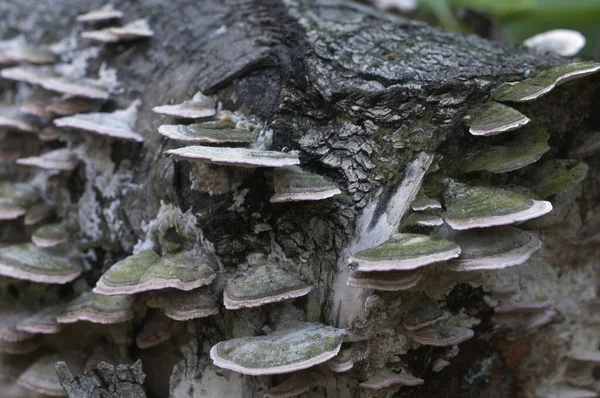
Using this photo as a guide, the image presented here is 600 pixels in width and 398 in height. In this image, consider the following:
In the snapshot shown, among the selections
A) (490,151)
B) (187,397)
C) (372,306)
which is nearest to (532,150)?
(490,151)

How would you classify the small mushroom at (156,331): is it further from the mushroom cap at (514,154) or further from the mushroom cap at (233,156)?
the mushroom cap at (514,154)

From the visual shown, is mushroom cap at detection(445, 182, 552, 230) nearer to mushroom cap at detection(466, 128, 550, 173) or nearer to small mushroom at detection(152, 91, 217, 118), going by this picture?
mushroom cap at detection(466, 128, 550, 173)

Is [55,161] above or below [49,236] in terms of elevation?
above

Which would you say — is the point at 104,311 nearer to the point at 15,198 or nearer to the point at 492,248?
the point at 15,198

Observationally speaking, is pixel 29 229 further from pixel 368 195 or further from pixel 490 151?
pixel 490 151

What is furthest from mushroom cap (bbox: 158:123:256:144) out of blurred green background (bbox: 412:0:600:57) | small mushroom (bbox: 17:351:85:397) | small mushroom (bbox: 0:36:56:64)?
blurred green background (bbox: 412:0:600:57)

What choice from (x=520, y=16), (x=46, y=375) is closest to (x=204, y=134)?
(x=46, y=375)
